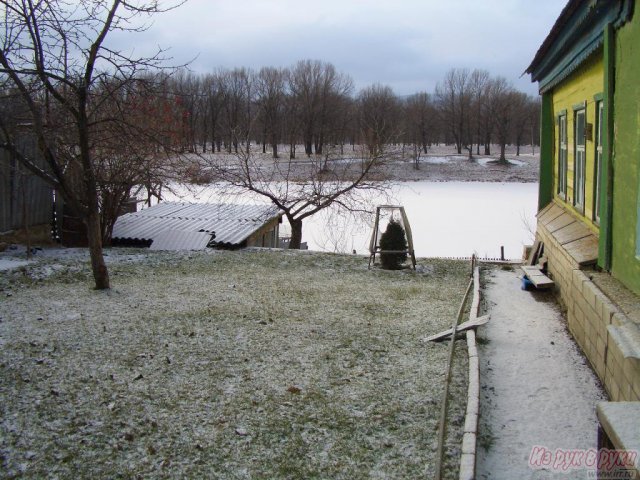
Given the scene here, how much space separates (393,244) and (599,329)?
692 centimetres

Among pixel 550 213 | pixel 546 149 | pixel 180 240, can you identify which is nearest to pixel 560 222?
pixel 550 213

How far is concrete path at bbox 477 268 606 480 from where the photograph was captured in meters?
4.49

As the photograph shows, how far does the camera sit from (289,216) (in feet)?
67.4

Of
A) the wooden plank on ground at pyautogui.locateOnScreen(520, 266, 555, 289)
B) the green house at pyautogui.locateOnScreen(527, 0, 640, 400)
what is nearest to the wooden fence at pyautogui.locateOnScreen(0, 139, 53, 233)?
the wooden plank on ground at pyautogui.locateOnScreen(520, 266, 555, 289)

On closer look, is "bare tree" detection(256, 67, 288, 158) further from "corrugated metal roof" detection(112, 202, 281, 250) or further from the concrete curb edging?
the concrete curb edging

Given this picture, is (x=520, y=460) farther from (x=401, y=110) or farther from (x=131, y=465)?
(x=401, y=110)

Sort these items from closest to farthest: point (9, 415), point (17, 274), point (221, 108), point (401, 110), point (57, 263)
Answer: point (9, 415)
point (17, 274)
point (57, 263)
point (221, 108)
point (401, 110)

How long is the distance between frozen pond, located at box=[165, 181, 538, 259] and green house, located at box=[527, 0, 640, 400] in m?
8.76

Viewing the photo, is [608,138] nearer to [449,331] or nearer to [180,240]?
[449,331]

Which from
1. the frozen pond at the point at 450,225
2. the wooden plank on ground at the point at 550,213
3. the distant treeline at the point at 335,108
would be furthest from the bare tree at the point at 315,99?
the wooden plank on ground at the point at 550,213

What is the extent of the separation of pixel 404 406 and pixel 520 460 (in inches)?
46.3

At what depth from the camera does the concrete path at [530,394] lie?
14.7 feet

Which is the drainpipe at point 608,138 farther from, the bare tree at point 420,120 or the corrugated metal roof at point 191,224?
the bare tree at point 420,120

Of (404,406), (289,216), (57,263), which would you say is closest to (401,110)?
(289,216)
